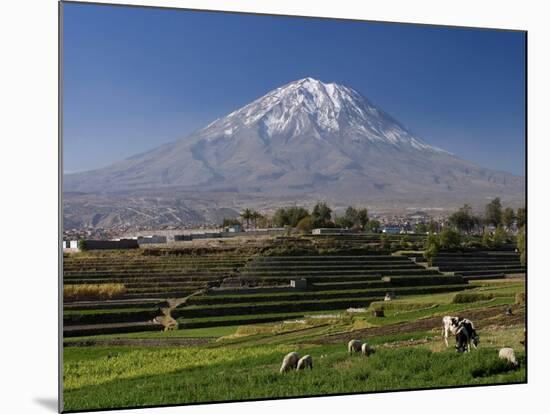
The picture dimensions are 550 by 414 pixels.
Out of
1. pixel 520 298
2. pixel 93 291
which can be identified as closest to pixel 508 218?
pixel 520 298

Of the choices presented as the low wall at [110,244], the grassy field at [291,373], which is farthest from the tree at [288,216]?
the low wall at [110,244]

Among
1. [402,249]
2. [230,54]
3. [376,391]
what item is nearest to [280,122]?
[230,54]

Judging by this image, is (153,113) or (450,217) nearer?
(153,113)

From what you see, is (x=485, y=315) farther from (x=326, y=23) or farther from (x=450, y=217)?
(x=326, y=23)

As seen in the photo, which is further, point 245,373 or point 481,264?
point 481,264

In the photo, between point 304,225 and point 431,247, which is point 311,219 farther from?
point 431,247

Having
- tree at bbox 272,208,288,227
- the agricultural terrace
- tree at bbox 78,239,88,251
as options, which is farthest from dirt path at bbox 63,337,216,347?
tree at bbox 272,208,288,227
